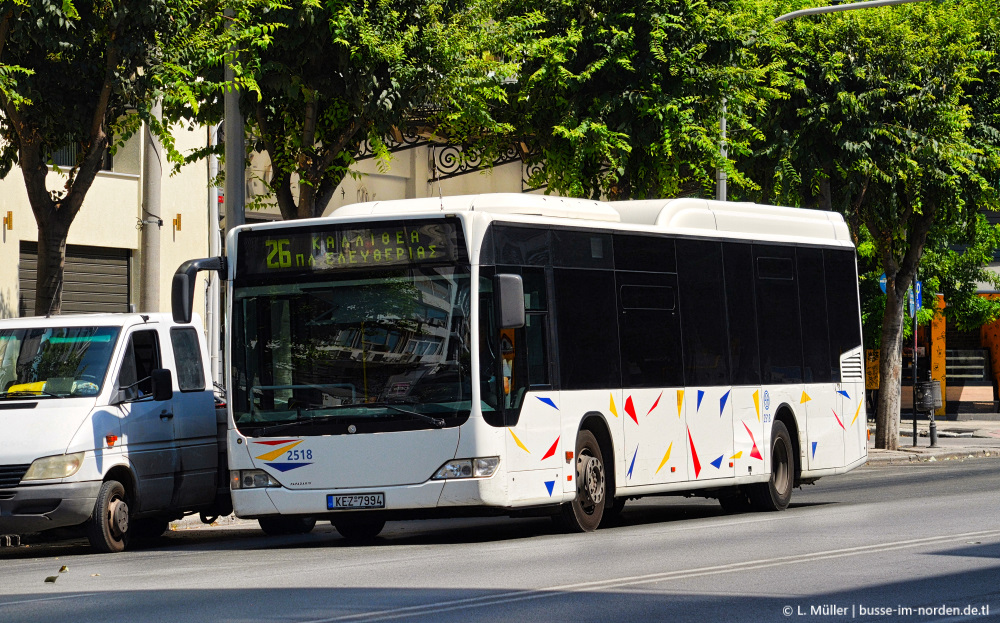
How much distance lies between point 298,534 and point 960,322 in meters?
28.5

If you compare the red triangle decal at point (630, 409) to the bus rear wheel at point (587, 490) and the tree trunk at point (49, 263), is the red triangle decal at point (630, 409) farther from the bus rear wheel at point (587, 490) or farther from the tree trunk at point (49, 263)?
the tree trunk at point (49, 263)

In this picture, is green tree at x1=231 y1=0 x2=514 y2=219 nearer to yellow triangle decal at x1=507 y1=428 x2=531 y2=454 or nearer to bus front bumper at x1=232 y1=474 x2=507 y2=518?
bus front bumper at x1=232 y1=474 x2=507 y2=518

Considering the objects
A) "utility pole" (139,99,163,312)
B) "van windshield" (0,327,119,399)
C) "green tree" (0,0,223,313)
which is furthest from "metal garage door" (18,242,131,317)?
"van windshield" (0,327,119,399)

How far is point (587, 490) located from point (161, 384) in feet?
13.4

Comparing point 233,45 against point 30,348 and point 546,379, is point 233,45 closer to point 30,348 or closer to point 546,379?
point 30,348

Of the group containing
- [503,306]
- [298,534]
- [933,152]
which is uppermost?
[933,152]

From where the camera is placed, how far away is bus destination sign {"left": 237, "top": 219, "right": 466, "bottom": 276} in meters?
13.0

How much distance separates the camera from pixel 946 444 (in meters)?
32.2

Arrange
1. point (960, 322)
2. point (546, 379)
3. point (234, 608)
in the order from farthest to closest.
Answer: point (960, 322)
point (546, 379)
point (234, 608)

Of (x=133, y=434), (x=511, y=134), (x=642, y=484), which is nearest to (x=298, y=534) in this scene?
(x=133, y=434)

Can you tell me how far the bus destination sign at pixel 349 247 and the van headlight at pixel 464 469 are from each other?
1.73 metres

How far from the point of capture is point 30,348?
1393 cm

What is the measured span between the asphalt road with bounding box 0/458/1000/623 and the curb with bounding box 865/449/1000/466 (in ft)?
38.3

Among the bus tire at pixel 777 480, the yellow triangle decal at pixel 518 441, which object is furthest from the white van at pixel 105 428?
the bus tire at pixel 777 480
